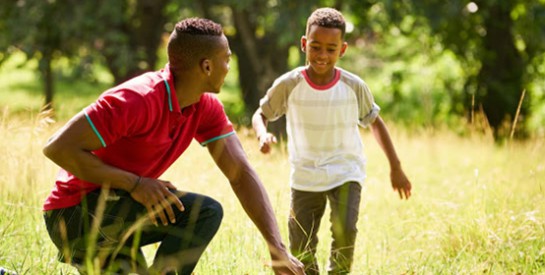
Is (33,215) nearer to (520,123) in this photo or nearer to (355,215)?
(355,215)

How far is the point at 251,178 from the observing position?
3518mm

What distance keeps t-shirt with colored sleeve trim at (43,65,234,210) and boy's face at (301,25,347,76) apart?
0.76 metres

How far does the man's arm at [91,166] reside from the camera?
2.94m

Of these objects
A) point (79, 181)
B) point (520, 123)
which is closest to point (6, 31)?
point (520, 123)

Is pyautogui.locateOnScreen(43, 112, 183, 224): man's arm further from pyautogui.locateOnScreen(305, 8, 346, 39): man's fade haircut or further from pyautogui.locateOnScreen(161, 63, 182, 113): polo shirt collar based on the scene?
pyautogui.locateOnScreen(305, 8, 346, 39): man's fade haircut

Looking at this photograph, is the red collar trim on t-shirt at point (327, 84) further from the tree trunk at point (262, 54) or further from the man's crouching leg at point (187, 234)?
the tree trunk at point (262, 54)

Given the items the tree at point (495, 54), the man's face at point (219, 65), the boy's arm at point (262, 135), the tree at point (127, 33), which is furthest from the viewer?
the tree at point (495, 54)

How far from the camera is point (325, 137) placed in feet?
13.7

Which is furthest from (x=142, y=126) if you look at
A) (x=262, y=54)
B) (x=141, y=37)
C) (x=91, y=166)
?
(x=141, y=37)

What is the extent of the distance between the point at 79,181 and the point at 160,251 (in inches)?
18.5

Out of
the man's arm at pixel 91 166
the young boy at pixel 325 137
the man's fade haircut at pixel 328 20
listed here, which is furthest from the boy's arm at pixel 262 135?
the man's arm at pixel 91 166

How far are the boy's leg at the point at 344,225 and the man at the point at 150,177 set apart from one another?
735 millimetres

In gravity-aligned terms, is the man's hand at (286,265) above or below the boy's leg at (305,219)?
above

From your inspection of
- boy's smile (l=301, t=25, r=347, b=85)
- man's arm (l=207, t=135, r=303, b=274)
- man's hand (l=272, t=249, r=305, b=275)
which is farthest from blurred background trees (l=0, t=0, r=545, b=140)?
man's hand (l=272, t=249, r=305, b=275)
